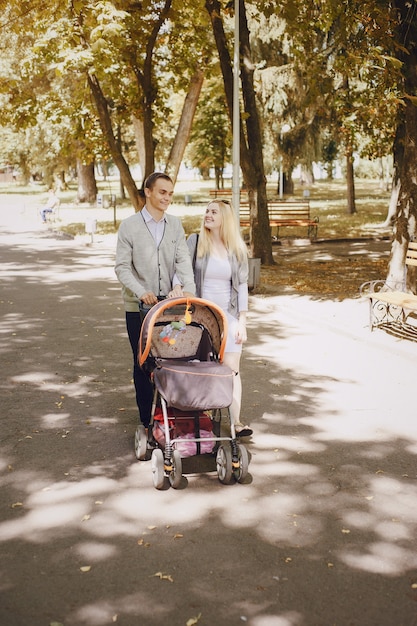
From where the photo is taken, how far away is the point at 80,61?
59.5ft

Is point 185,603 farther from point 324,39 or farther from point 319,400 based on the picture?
point 324,39

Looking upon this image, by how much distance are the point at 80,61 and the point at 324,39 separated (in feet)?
49.1

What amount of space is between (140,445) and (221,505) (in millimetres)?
1012

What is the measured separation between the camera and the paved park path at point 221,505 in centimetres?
395

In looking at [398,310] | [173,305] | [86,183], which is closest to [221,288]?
[173,305]

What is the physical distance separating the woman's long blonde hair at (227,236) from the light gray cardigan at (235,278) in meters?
0.06

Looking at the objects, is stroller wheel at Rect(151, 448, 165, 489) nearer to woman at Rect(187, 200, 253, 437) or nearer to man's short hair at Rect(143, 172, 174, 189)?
woman at Rect(187, 200, 253, 437)

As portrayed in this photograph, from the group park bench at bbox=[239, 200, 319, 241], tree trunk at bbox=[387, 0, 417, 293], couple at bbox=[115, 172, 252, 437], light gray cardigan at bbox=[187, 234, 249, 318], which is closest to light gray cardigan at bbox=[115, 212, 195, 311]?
couple at bbox=[115, 172, 252, 437]

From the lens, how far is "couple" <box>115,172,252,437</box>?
5965 mm

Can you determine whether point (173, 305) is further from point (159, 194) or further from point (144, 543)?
point (144, 543)

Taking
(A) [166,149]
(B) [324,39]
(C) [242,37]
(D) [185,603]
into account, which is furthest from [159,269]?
(A) [166,149]

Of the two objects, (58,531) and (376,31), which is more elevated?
(376,31)

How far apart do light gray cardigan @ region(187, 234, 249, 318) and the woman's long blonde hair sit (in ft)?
0.19

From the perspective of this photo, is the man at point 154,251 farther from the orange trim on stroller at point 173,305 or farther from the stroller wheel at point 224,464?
the stroller wheel at point 224,464
